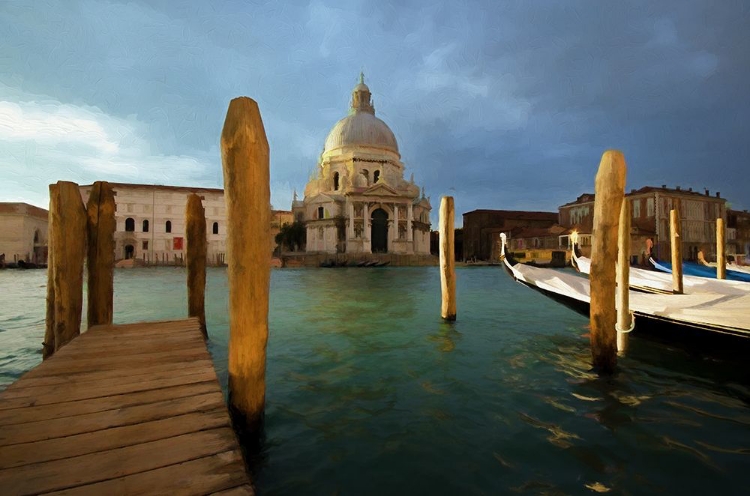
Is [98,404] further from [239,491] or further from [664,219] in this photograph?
[664,219]

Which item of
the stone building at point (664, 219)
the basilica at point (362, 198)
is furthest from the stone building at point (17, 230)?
the stone building at point (664, 219)

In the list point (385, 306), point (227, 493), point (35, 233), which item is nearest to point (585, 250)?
point (385, 306)

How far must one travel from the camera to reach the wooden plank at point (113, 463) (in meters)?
1.34

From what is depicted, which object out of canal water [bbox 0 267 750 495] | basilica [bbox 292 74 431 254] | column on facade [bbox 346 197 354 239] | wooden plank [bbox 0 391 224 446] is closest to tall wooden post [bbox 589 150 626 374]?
canal water [bbox 0 267 750 495]

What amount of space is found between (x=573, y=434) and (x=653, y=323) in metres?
2.65

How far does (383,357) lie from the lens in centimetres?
486

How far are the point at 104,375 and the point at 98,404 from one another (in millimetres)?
579

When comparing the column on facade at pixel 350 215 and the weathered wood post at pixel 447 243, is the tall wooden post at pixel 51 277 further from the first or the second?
the column on facade at pixel 350 215

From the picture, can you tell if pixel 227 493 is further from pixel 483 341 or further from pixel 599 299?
pixel 483 341

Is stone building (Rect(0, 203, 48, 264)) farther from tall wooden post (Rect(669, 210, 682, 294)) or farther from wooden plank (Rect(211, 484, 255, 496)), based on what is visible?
tall wooden post (Rect(669, 210, 682, 294))

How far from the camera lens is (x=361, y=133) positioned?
44.2 metres

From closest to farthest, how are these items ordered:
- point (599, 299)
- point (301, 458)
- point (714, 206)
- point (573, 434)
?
point (301, 458) < point (573, 434) < point (599, 299) < point (714, 206)

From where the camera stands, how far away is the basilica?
127ft

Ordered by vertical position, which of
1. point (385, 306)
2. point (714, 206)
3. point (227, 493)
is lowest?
point (385, 306)
